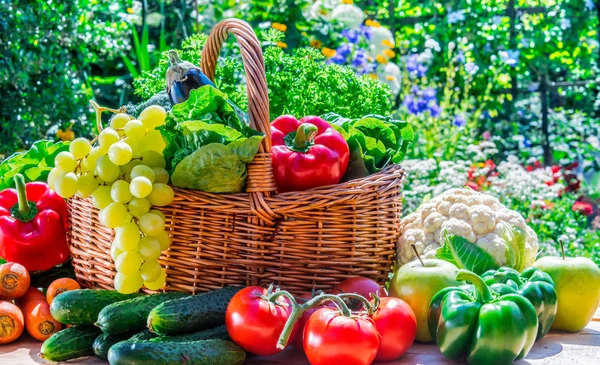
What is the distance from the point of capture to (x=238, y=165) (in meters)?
1.71

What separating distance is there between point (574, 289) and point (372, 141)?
0.63 meters

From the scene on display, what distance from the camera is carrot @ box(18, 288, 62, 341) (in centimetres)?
184

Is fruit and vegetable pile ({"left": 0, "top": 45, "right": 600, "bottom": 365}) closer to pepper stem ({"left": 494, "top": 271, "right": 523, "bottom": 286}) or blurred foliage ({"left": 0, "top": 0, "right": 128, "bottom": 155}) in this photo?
pepper stem ({"left": 494, "top": 271, "right": 523, "bottom": 286})

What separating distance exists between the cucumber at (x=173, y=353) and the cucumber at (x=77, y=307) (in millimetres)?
197

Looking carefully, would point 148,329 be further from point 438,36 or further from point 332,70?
point 438,36

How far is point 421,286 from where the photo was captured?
5.86ft

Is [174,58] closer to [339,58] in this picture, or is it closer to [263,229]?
[263,229]

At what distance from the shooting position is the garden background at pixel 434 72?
394 centimetres

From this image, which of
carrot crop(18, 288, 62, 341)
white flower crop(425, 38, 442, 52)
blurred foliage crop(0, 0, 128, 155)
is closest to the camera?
carrot crop(18, 288, 62, 341)

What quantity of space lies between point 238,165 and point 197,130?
0.12 meters

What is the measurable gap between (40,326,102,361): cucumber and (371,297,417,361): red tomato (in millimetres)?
650

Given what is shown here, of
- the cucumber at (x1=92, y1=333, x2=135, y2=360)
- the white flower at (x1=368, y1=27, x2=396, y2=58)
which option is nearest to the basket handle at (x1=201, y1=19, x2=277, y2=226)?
the cucumber at (x1=92, y1=333, x2=135, y2=360)

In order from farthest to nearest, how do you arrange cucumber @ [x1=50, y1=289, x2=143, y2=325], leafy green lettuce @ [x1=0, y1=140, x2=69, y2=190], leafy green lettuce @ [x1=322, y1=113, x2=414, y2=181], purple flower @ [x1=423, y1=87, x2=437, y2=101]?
purple flower @ [x1=423, y1=87, x2=437, y2=101] → leafy green lettuce @ [x1=0, y1=140, x2=69, y2=190] → leafy green lettuce @ [x1=322, y1=113, x2=414, y2=181] → cucumber @ [x1=50, y1=289, x2=143, y2=325]

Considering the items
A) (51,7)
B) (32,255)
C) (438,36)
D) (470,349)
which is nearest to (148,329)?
(32,255)
